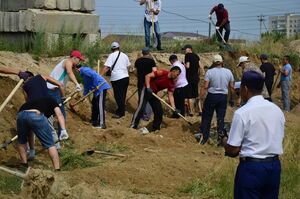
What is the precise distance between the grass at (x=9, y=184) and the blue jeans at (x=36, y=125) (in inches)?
27.7

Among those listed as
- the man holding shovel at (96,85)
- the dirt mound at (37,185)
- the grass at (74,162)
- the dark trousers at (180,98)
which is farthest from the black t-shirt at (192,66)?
the dirt mound at (37,185)

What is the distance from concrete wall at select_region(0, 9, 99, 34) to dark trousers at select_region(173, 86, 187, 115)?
154 inches

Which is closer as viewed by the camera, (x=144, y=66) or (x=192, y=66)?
(x=144, y=66)

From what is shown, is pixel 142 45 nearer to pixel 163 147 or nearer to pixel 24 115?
pixel 163 147

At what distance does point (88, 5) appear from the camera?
1822 centimetres

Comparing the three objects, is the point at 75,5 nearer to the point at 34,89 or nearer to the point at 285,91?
the point at 285,91

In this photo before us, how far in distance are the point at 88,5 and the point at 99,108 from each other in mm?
5346

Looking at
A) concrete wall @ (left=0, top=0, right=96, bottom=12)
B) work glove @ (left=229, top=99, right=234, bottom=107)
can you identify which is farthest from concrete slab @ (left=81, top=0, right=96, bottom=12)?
work glove @ (left=229, top=99, right=234, bottom=107)

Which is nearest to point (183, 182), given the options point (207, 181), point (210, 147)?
point (207, 181)

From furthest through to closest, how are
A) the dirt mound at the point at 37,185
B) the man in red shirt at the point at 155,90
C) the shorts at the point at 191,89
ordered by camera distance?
1. the shorts at the point at 191,89
2. the man in red shirt at the point at 155,90
3. the dirt mound at the point at 37,185

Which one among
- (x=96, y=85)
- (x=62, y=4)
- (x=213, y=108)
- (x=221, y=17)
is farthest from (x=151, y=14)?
(x=213, y=108)

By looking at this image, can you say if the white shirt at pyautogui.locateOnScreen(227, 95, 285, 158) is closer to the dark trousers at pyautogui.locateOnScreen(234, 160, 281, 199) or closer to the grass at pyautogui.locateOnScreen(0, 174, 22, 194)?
the dark trousers at pyautogui.locateOnScreen(234, 160, 281, 199)

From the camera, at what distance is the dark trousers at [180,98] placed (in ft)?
49.7

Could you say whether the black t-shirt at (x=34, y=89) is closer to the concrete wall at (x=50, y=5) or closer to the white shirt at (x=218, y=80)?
the white shirt at (x=218, y=80)
